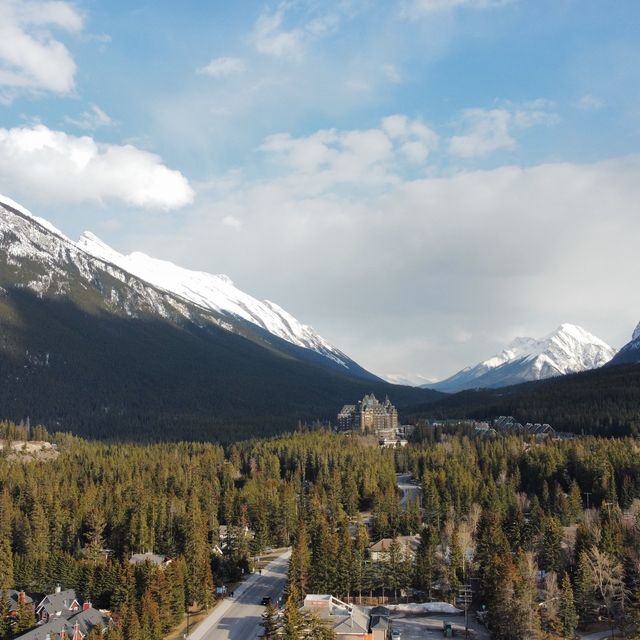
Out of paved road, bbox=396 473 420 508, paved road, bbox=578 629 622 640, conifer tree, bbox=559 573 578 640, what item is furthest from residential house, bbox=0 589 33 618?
paved road, bbox=396 473 420 508

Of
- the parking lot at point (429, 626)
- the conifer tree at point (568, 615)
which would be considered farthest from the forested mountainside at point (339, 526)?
the parking lot at point (429, 626)

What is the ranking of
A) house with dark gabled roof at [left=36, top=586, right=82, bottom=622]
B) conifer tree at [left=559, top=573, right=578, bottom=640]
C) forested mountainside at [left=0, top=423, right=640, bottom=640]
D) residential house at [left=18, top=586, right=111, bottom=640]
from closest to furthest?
conifer tree at [left=559, top=573, right=578, bottom=640] → residential house at [left=18, top=586, right=111, bottom=640] → forested mountainside at [left=0, top=423, right=640, bottom=640] → house with dark gabled roof at [left=36, top=586, right=82, bottom=622]

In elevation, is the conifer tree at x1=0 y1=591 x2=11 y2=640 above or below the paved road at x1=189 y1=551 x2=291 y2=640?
above

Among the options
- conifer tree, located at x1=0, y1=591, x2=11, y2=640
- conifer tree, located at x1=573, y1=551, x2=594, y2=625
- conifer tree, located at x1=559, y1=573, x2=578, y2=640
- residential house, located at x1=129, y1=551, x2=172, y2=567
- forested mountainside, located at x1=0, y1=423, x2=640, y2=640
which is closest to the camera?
conifer tree, located at x1=559, y1=573, x2=578, y2=640

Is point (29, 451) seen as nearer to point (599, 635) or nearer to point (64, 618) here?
point (64, 618)

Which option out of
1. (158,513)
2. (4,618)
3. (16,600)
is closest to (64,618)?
(4,618)

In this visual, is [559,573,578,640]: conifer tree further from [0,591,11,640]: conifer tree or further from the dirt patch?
the dirt patch
